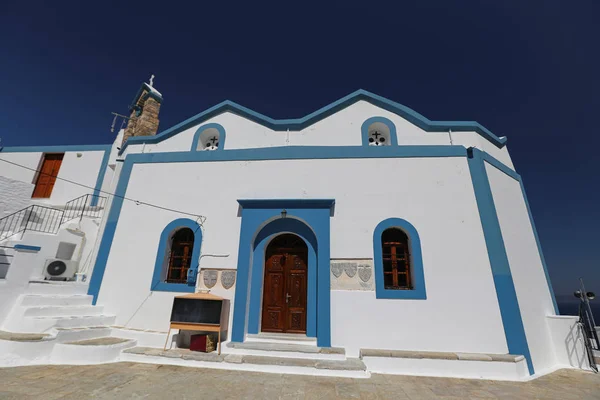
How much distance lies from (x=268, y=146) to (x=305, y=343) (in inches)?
186

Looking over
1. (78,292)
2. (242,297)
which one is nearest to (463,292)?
(242,297)

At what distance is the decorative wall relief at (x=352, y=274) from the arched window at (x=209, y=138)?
173 inches

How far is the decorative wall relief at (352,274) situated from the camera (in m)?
5.60

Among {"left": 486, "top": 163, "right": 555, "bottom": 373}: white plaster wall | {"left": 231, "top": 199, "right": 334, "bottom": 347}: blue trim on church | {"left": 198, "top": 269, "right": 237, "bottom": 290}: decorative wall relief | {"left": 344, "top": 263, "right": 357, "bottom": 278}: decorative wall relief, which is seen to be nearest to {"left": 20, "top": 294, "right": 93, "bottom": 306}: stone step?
{"left": 198, "top": 269, "right": 237, "bottom": 290}: decorative wall relief

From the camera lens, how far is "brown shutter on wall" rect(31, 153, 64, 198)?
1068 cm

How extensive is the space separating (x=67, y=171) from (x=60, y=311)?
8044 mm

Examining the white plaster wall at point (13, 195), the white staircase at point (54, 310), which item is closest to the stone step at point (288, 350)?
the white staircase at point (54, 310)

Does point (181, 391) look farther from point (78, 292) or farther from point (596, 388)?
point (596, 388)

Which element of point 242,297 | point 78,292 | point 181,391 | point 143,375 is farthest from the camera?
point 78,292

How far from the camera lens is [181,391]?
12.1ft

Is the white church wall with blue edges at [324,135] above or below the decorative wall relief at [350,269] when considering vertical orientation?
above

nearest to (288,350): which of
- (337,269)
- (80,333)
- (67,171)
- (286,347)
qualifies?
(286,347)

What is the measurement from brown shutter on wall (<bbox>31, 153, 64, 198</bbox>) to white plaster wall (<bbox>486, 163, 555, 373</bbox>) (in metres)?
15.1

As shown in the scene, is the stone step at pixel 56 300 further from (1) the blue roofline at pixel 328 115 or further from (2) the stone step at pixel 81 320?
(1) the blue roofline at pixel 328 115
